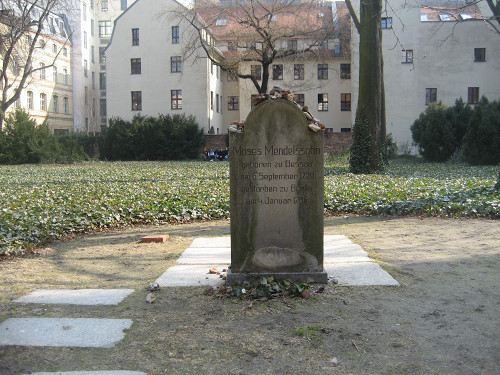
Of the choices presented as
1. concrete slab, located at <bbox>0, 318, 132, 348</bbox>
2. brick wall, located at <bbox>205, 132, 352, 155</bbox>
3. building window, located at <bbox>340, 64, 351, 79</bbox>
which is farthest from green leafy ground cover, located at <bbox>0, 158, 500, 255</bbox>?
building window, located at <bbox>340, 64, 351, 79</bbox>

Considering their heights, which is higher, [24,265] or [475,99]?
[475,99]

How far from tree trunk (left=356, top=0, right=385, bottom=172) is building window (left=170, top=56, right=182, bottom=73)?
2889 centimetres

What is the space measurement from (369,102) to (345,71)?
33.5 metres

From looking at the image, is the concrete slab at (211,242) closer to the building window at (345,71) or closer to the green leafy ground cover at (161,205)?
the green leafy ground cover at (161,205)

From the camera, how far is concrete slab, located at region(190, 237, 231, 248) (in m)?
7.28

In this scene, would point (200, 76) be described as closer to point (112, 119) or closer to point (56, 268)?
point (112, 119)

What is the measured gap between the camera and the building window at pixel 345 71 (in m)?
50.9

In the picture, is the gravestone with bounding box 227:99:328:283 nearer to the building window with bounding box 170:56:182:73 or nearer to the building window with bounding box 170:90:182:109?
the building window with bounding box 170:90:182:109

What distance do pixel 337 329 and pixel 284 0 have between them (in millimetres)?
34194

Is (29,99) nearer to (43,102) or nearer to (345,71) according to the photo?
(43,102)

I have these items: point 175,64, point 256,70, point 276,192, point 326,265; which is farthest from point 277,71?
point 276,192

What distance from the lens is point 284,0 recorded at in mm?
34938

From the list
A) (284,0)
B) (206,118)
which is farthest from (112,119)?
(284,0)

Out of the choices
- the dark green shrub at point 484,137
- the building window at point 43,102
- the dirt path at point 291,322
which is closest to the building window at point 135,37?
the building window at point 43,102
